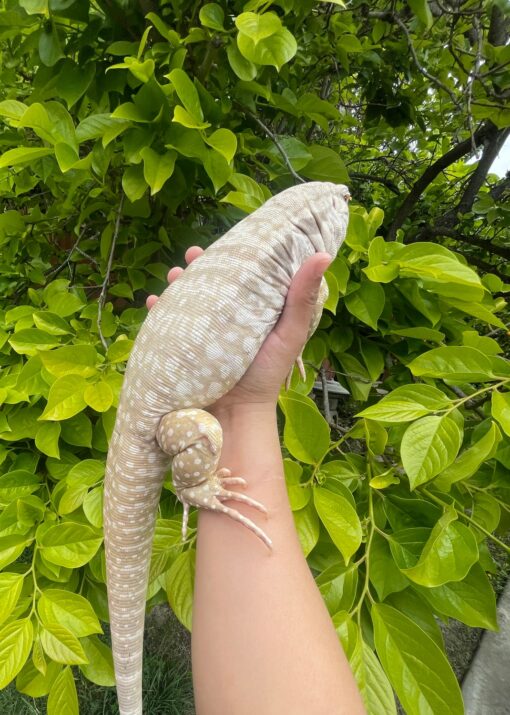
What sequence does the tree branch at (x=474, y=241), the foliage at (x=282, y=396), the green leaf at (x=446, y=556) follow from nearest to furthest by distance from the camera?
1. the green leaf at (x=446, y=556)
2. the foliage at (x=282, y=396)
3. the tree branch at (x=474, y=241)

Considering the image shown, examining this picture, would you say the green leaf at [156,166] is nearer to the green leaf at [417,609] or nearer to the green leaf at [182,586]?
the green leaf at [182,586]

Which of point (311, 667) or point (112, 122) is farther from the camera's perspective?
point (112, 122)

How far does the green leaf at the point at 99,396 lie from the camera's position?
53.2 inches

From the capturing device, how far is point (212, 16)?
1344mm

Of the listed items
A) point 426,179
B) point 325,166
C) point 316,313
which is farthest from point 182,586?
point 426,179

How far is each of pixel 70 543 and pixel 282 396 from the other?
2.48 feet

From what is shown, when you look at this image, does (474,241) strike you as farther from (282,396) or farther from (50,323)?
(50,323)

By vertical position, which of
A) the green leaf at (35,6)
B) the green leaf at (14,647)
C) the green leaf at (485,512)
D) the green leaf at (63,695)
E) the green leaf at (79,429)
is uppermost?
the green leaf at (35,6)

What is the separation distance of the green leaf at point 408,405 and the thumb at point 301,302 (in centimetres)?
33

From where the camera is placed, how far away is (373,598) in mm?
1225

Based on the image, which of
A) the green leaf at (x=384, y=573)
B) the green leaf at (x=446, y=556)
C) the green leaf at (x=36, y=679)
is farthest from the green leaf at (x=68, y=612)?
the green leaf at (x=446, y=556)

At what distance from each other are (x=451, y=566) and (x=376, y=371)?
0.80 m

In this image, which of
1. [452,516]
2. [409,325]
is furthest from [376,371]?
[452,516]

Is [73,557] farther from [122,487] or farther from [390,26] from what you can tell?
[390,26]
